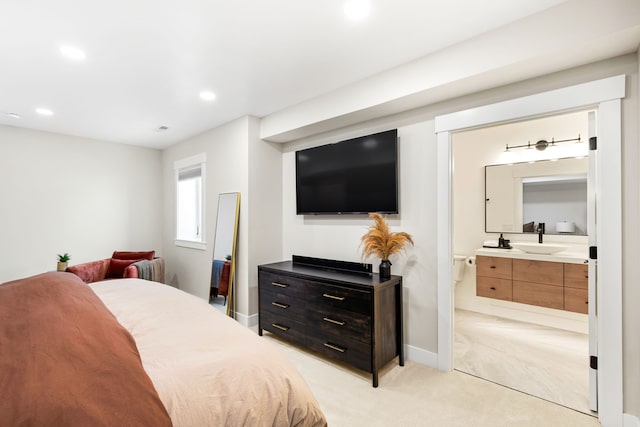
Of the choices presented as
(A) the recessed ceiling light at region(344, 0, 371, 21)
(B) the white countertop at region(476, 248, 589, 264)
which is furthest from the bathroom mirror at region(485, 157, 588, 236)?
(A) the recessed ceiling light at region(344, 0, 371, 21)

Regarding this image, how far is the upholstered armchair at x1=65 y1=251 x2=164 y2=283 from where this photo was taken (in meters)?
3.99

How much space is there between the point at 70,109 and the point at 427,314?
430cm

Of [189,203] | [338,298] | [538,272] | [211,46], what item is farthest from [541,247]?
[189,203]

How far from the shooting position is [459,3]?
5.85 ft

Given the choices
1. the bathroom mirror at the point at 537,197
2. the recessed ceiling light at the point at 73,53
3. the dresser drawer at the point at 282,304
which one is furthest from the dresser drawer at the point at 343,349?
the recessed ceiling light at the point at 73,53

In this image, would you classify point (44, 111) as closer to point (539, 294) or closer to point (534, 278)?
point (534, 278)

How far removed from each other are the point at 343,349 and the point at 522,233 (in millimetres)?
2886

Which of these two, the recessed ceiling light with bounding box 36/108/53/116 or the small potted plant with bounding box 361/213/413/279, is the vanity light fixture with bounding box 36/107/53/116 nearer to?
the recessed ceiling light with bounding box 36/108/53/116

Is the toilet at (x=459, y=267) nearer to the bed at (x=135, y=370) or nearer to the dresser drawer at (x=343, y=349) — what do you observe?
the dresser drawer at (x=343, y=349)

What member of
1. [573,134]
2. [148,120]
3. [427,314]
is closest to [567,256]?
[573,134]

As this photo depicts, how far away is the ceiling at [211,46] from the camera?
1.83 metres

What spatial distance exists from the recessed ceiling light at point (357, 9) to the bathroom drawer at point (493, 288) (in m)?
3.50

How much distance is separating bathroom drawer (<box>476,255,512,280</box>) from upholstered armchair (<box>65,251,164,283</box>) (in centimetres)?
436

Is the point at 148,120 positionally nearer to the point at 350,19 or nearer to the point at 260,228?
the point at 260,228
